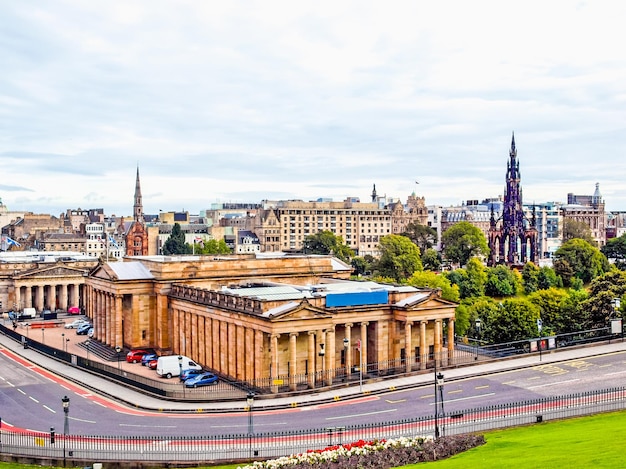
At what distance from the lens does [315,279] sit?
319ft

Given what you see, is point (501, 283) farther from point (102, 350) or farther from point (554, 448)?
point (554, 448)

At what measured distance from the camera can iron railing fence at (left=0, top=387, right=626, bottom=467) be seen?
4547cm

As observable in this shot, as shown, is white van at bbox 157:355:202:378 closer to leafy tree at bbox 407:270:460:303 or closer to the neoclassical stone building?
leafy tree at bbox 407:270:460:303

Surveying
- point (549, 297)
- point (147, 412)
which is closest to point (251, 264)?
point (147, 412)

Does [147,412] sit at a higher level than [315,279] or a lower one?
lower

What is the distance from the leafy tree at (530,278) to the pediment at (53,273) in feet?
313

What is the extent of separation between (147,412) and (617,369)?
44031 mm

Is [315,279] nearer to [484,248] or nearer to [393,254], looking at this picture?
[393,254]

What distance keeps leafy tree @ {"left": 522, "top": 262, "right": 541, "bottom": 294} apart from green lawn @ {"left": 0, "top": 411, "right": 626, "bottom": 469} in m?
111

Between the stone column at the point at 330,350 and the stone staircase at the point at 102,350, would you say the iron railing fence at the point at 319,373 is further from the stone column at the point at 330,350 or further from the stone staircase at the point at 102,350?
the stone staircase at the point at 102,350

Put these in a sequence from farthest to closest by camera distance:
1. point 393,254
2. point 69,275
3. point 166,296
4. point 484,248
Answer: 1. point 484,248
2. point 393,254
3. point 69,275
4. point 166,296

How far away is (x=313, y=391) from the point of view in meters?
65.3

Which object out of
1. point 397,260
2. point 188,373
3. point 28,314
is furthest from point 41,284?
point 188,373

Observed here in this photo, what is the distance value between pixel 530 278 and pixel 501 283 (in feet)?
38.2
